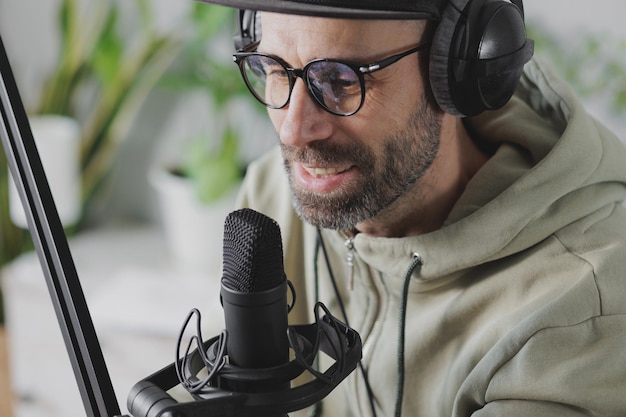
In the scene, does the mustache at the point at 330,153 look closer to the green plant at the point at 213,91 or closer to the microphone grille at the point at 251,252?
the microphone grille at the point at 251,252

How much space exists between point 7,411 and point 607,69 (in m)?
1.63

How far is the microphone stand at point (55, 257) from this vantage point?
0.70m

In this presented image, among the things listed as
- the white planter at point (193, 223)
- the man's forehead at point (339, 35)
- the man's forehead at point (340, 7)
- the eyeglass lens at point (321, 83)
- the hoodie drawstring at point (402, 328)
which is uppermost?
the man's forehead at point (340, 7)

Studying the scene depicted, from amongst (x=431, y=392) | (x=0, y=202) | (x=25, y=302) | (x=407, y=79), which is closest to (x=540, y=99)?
(x=407, y=79)

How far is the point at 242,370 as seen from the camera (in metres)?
0.69

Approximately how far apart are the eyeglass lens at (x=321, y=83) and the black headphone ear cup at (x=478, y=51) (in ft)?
0.30

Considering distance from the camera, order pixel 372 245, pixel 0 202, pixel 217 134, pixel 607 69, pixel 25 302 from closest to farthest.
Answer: pixel 372 245
pixel 607 69
pixel 25 302
pixel 217 134
pixel 0 202

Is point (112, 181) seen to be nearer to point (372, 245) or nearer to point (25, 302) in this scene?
point (25, 302)

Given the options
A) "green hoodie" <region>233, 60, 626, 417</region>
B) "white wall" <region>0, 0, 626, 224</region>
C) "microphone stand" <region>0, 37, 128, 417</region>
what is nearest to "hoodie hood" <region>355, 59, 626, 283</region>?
"green hoodie" <region>233, 60, 626, 417</region>

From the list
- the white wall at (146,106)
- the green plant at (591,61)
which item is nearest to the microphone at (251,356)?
the green plant at (591,61)

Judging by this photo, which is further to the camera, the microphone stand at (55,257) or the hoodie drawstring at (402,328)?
the hoodie drawstring at (402,328)

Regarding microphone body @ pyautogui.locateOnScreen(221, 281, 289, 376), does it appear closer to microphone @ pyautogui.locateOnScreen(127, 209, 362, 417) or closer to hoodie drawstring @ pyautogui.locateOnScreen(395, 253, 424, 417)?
microphone @ pyautogui.locateOnScreen(127, 209, 362, 417)

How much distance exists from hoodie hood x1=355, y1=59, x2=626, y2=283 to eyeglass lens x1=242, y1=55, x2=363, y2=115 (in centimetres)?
19

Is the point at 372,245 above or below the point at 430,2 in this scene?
below
